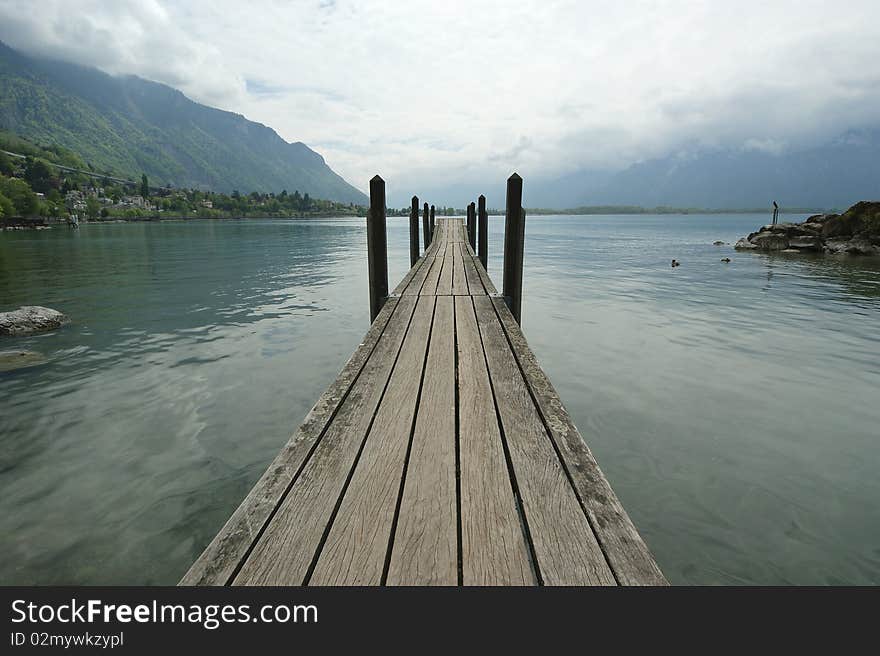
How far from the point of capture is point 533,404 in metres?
3.54

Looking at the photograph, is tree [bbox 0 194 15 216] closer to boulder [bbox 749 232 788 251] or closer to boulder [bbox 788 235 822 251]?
boulder [bbox 749 232 788 251]

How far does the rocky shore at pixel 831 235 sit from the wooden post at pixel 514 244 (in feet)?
110

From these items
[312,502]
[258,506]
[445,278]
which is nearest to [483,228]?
[445,278]

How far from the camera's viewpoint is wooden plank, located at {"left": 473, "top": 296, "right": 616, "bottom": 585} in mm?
1896

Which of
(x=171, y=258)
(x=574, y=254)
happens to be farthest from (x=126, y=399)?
(x=574, y=254)

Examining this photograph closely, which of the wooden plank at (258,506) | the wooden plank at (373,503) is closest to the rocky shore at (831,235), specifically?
the wooden plank at (373,503)

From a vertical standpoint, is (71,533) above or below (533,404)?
below

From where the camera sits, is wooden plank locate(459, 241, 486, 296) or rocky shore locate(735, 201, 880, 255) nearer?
wooden plank locate(459, 241, 486, 296)

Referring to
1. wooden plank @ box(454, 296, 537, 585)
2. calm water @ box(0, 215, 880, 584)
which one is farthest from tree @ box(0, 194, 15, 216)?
wooden plank @ box(454, 296, 537, 585)

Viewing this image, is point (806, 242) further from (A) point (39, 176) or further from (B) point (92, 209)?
(A) point (39, 176)

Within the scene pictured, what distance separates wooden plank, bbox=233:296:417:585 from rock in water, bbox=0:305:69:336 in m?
11.2

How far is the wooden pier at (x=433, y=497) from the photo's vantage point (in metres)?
1.90

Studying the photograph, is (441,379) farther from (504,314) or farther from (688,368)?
(688,368)
